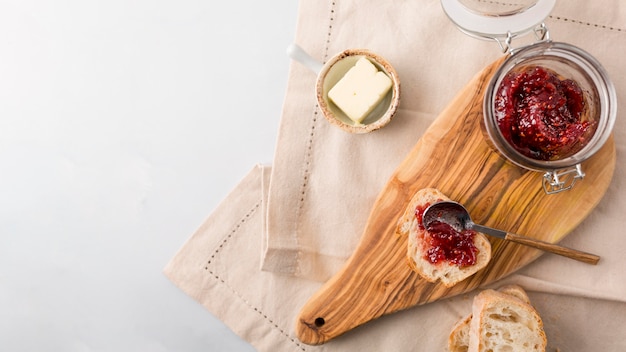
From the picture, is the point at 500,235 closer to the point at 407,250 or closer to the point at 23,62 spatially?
the point at 407,250

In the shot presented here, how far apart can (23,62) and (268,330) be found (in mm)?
1397

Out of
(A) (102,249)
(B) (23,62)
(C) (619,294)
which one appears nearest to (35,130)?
(B) (23,62)

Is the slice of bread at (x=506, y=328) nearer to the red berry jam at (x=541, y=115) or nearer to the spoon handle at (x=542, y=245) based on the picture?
the spoon handle at (x=542, y=245)

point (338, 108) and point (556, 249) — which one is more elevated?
point (338, 108)

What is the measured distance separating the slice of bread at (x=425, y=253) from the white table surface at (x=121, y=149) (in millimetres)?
623

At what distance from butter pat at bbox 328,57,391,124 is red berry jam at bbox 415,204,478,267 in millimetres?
376

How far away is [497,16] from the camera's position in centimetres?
187

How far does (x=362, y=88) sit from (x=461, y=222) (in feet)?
1.76

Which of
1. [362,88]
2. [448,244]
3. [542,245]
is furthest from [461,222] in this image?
[362,88]

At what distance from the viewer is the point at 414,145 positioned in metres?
1.96

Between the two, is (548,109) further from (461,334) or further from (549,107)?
(461,334)

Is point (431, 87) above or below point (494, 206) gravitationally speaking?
above

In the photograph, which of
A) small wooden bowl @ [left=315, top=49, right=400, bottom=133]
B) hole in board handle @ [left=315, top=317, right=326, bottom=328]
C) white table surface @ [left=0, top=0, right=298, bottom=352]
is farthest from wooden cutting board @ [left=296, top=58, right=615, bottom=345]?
white table surface @ [left=0, top=0, right=298, bottom=352]

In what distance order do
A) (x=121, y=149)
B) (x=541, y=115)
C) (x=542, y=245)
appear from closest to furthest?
1. (x=541, y=115)
2. (x=542, y=245)
3. (x=121, y=149)
